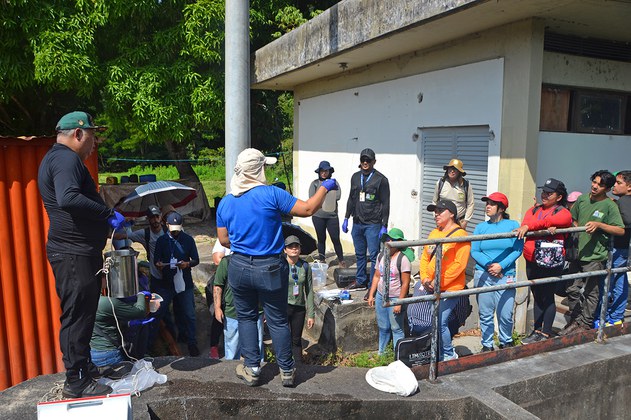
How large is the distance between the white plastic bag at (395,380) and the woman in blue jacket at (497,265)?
157 centimetres

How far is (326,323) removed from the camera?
5922mm

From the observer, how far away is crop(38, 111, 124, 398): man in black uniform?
9.61 feet

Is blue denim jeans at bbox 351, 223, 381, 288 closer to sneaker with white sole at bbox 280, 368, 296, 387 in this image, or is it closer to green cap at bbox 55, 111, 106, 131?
sneaker with white sole at bbox 280, 368, 296, 387

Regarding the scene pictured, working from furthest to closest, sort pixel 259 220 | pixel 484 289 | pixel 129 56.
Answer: pixel 129 56, pixel 484 289, pixel 259 220

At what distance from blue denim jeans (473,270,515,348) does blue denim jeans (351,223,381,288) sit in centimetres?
155

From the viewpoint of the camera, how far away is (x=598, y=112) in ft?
21.4

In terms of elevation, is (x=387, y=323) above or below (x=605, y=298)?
below

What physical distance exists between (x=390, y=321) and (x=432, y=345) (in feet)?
4.49

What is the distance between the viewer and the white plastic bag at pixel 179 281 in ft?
17.9

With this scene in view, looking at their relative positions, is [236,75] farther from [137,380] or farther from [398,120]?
[398,120]

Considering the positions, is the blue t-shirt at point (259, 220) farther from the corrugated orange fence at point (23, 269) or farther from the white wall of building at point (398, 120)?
the white wall of building at point (398, 120)

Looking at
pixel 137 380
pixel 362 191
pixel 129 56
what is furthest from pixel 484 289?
pixel 129 56

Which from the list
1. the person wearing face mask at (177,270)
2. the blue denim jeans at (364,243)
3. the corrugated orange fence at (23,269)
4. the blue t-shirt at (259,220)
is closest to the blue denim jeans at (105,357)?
the corrugated orange fence at (23,269)

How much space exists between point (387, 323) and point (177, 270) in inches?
94.1
